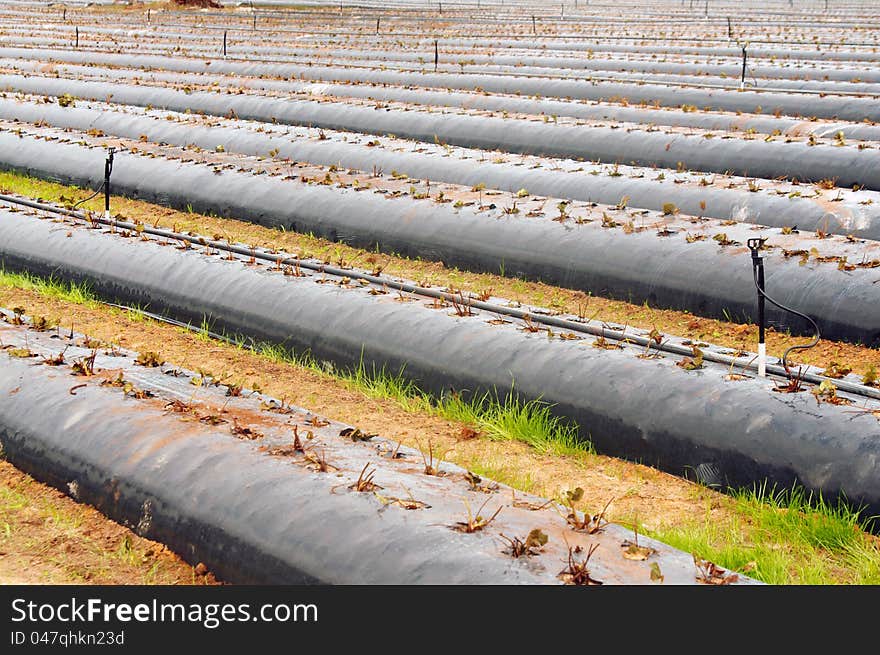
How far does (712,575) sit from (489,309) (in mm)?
3915

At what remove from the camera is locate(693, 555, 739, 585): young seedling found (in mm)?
3975

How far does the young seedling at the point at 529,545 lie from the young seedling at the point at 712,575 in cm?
59

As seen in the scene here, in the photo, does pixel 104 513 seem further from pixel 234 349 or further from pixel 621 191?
pixel 621 191

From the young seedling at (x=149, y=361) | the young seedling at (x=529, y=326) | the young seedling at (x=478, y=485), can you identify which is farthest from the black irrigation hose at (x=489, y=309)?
the young seedling at (x=478, y=485)

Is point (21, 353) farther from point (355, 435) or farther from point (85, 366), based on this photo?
point (355, 435)

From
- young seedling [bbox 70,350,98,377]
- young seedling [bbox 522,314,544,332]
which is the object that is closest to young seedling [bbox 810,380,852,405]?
young seedling [bbox 522,314,544,332]

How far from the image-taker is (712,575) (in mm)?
4027

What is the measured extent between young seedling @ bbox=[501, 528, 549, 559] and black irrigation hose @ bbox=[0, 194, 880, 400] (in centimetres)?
257

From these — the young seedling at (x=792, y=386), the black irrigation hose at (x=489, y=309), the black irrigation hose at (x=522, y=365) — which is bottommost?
the black irrigation hose at (x=522, y=365)

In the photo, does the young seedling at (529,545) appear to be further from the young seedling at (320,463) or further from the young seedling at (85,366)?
the young seedling at (85,366)

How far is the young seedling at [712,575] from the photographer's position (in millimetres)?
3975

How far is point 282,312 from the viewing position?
8.04 m
